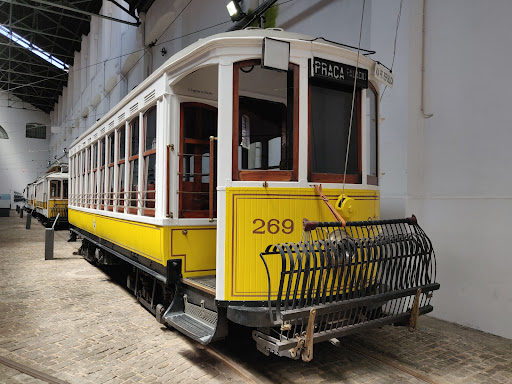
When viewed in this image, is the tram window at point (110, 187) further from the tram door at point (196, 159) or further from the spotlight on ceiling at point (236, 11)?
the spotlight on ceiling at point (236, 11)

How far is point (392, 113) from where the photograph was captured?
5.61 m

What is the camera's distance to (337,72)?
361cm

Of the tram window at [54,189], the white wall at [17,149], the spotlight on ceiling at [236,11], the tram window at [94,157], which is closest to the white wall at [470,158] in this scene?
the spotlight on ceiling at [236,11]

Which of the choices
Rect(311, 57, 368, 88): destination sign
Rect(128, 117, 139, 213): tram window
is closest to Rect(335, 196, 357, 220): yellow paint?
Rect(311, 57, 368, 88): destination sign

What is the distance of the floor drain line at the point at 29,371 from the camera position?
3.37 meters

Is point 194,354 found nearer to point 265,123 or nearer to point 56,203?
point 265,123

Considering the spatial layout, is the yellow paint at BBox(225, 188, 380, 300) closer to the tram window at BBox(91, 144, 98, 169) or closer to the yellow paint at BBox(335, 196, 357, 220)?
the yellow paint at BBox(335, 196, 357, 220)

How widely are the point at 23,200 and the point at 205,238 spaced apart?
4289cm

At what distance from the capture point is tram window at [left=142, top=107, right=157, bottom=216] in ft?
15.7

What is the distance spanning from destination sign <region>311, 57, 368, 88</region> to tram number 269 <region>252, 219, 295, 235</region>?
1.32 m

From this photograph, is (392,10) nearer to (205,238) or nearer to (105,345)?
(205,238)

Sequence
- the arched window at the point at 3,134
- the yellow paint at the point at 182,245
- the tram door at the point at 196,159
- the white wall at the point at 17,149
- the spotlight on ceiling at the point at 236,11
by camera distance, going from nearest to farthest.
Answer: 1. the yellow paint at the point at 182,245
2. the tram door at the point at 196,159
3. the spotlight on ceiling at the point at 236,11
4. the arched window at the point at 3,134
5. the white wall at the point at 17,149

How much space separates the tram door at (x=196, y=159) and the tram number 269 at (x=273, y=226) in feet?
3.88

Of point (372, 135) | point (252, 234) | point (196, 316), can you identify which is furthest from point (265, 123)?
point (196, 316)
